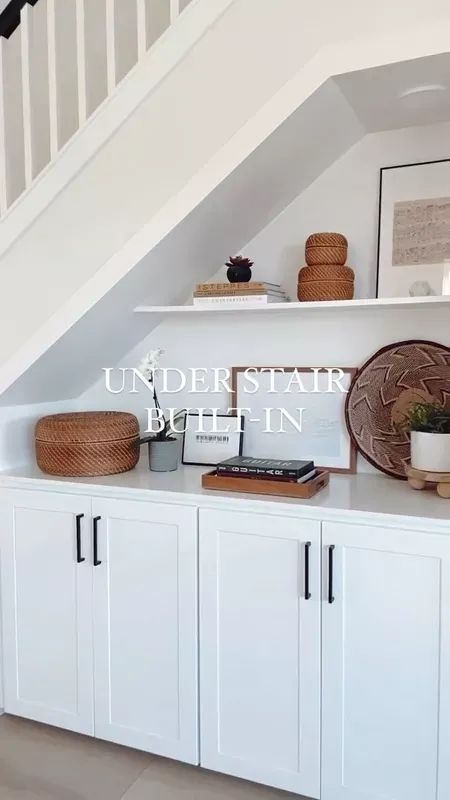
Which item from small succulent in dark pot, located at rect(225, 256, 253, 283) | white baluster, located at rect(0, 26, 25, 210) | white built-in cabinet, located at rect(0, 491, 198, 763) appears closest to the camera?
white built-in cabinet, located at rect(0, 491, 198, 763)

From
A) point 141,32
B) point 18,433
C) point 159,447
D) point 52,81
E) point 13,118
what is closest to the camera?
point 141,32

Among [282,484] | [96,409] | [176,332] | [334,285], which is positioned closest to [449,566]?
[282,484]

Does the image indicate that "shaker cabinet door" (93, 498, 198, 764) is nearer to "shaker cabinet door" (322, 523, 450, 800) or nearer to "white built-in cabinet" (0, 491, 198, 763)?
"white built-in cabinet" (0, 491, 198, 763)

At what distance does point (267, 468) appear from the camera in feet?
6.17

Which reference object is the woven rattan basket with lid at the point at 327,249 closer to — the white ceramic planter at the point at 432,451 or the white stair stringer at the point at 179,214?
the white stair stringer at the point at 179,214

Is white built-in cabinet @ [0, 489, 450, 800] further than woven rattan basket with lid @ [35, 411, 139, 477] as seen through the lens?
No

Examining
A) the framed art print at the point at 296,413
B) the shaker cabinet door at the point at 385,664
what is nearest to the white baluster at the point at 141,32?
the framed art print at the point at 296,413

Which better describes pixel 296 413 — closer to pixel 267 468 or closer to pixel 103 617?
pixel 267 468

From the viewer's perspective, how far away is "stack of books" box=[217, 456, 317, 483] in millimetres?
1854

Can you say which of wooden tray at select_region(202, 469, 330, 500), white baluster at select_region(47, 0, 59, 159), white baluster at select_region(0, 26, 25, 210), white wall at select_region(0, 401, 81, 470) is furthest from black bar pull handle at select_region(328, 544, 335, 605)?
white baluster at select_region(0, 26, 25, 210)

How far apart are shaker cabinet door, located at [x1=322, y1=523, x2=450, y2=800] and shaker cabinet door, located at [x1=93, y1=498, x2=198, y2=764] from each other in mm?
423

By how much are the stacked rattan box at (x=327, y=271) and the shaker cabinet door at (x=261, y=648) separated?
2.42 feet

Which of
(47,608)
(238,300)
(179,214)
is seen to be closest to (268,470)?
(238,300)

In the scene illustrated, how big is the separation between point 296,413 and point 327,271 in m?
0.53
